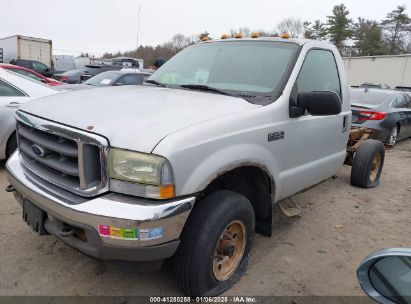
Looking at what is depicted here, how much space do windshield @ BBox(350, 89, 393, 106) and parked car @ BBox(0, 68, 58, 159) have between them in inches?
255


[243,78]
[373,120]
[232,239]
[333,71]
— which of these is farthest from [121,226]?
[373,120]

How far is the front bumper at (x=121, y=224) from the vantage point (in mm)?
2217

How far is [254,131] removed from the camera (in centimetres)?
289

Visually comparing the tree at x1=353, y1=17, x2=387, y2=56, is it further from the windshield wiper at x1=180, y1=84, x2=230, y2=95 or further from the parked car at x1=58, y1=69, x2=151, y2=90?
the windshield wiper at x1=180, y1=84, x2=230, y2=95

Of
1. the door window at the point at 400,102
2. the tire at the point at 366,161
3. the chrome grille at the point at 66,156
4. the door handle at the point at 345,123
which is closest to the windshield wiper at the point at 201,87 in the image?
the chrome grille at the point at 66,156

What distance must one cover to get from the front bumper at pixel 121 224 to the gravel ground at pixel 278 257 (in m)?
0.69

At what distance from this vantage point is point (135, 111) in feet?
8.66

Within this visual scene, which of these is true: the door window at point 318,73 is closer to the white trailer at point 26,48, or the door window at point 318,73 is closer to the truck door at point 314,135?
the truck door at point 314,135

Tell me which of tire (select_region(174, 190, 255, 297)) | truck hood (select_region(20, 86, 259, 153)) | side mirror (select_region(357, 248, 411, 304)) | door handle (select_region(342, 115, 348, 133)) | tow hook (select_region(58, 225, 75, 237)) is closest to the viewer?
side mirror (select_region(357, 248, 411, 304))

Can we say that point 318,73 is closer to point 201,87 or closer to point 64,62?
point 201,87

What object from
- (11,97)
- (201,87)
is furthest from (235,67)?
(11,97)

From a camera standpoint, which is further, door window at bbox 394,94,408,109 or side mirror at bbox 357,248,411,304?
door window at bbox 394,94,408,109

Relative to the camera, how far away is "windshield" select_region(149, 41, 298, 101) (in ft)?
11.0

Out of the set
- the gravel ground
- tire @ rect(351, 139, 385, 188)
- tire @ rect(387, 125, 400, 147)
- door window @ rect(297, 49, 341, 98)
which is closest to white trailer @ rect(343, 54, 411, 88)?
tire @ rect(387, 125, 400, 147)
